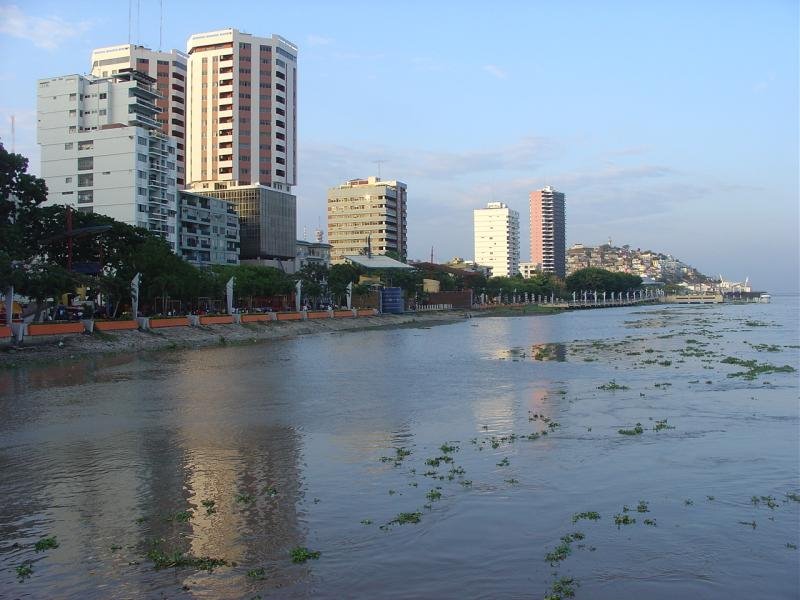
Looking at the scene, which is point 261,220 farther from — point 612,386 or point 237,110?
point 612,386

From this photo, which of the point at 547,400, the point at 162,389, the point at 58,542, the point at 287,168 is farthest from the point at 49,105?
the point at 58,542

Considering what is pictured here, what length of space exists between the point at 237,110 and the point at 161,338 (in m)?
84.0

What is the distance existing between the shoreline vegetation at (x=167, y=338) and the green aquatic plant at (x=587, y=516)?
122 feet

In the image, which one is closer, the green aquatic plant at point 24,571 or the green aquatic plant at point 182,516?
the green aquatic plant at point 24,571

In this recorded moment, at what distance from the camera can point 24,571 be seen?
9.80 metres

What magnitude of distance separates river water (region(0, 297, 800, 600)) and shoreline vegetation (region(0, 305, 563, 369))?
14995 mm

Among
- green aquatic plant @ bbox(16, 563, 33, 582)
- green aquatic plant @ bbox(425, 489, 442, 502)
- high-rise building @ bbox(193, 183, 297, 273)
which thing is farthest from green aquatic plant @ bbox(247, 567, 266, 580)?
high-rise building @ bbox(193, 183, 297, 273)

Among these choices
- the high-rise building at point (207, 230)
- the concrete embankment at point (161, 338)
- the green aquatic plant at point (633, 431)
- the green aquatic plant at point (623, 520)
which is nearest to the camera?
the green aquatic plant at point (623, 520)

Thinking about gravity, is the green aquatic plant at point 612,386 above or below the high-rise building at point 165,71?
below

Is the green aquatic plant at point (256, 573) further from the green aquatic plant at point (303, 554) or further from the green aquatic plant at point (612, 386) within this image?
the green aquatic plant at point (612, 386)

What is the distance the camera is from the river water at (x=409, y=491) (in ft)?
31.7

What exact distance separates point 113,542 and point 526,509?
266 inches

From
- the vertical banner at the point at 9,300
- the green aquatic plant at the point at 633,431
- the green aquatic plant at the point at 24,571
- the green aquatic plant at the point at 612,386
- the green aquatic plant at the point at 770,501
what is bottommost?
the green aquatic plant at the point at 24,571

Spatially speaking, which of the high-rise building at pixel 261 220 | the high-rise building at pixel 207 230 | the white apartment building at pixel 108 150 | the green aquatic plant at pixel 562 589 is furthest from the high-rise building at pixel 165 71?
the green aquatic plant at pixel 562 589
